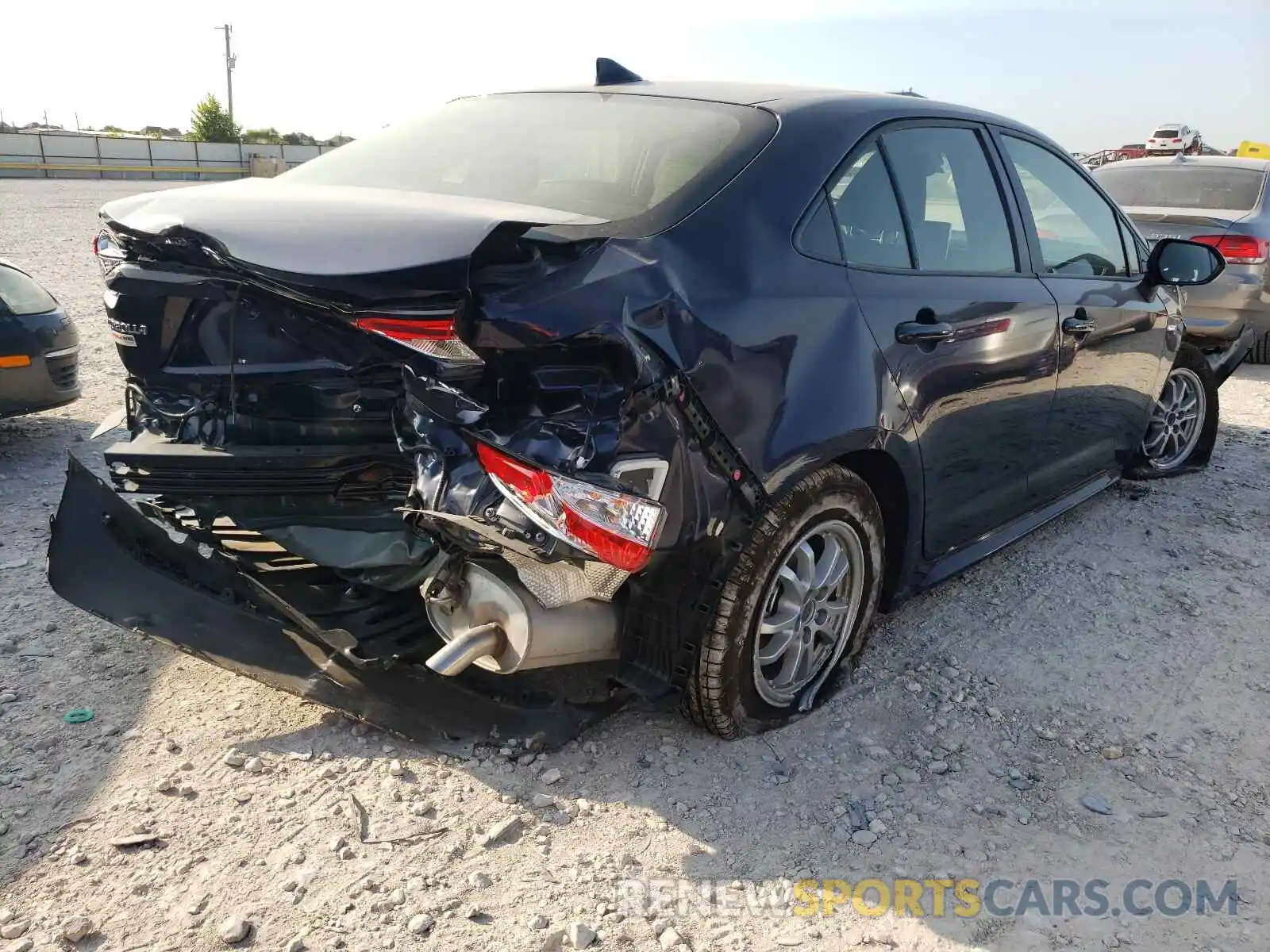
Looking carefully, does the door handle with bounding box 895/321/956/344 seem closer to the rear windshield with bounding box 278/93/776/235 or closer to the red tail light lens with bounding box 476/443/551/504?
the rear windshield with bounding box 278/93/776/235

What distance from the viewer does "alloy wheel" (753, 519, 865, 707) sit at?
112 inches

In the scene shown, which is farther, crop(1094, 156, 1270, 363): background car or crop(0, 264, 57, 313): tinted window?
crop(1094, 156, 1270, 363): background car

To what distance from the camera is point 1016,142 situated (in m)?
3.81

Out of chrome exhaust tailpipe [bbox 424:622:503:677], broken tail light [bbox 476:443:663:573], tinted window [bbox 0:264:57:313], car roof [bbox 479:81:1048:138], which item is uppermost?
car roof [bbox 479:81:1048:138]

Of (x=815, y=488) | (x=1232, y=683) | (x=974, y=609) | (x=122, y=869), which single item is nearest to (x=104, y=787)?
(x=122, y=869)

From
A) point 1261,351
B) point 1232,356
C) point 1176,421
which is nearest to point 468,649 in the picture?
point 1176,421

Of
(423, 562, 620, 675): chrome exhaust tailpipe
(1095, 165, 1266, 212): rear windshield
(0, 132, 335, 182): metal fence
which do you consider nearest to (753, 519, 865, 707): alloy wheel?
(423, 562, 620, 675): chrome exhaust tailpipe

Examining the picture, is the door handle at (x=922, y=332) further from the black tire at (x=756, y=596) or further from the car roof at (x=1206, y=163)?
the car roof at (x=1206, y=163)

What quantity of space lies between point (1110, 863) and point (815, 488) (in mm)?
1169

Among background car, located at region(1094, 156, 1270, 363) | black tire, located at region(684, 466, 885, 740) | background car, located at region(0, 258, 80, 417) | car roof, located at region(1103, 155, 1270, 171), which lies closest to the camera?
black tire, located at region(684, 466, 885, 740)

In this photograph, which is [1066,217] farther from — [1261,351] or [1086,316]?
[1261,351]

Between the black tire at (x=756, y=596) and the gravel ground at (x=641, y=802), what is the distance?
103 mm

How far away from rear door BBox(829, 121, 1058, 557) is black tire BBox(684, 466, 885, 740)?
0.33m

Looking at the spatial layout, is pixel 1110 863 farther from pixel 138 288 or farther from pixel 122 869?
pixel 138 288
